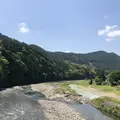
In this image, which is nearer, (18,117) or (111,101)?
(18,117)

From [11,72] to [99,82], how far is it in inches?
2063

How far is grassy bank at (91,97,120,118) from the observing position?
226ft

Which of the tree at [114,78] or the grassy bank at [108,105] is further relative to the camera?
the tree at [114,78]

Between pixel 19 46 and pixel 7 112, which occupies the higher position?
pixel 19 46

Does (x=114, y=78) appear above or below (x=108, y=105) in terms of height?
above

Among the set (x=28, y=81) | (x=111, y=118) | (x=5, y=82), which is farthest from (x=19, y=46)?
(x=111, y=118)

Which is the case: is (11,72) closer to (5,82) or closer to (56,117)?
(5,82)

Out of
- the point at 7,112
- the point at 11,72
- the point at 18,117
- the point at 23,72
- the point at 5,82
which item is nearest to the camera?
the point at 18,117

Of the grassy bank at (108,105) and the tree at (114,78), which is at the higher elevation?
the tree at (114,78)

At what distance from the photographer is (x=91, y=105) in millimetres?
83938

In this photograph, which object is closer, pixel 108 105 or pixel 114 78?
pixel 108 105

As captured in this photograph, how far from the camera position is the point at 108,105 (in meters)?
76.5

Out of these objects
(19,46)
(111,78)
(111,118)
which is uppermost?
(19,46)

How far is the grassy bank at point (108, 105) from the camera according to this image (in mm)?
68950
